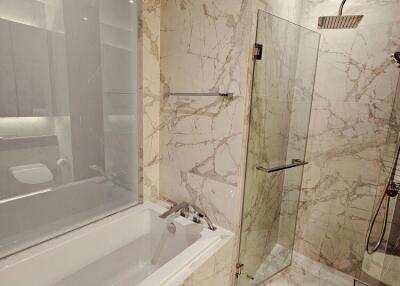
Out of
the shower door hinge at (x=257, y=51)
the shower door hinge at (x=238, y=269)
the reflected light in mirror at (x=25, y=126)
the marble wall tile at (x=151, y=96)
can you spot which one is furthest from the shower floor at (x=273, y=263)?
the reflected light in mirror at (x=25, y=126)

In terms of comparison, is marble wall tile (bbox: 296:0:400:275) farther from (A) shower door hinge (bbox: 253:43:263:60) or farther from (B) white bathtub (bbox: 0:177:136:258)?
(B) white bathtub (bbox: 0:177:136:258)

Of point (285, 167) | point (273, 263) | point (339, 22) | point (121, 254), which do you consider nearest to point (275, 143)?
point (285, 167)

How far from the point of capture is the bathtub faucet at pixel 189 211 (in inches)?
62.7

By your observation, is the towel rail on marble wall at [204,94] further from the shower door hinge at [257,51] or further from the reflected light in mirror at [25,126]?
the reflected light in mirror at [25,126]

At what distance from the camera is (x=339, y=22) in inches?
64.1

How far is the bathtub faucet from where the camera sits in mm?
1594

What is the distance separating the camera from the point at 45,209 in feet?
4.66

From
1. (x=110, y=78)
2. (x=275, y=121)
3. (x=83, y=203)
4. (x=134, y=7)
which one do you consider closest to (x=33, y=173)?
(x=83, y=203)

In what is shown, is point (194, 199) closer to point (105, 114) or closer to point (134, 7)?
point (105, 114)

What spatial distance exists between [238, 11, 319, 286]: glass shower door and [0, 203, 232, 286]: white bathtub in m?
0.43

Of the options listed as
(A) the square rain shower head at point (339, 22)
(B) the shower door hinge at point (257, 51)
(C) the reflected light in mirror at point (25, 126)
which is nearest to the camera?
(C) the reflected light in mirror at point (25, 126)

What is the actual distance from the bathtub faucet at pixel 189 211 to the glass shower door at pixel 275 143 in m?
0.25

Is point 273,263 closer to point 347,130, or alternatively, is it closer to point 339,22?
point 347,130

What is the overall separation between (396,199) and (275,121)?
37.6 inches
